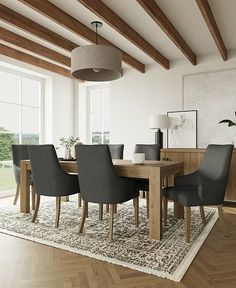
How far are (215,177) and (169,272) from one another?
1.20 meters

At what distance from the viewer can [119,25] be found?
12.0 ft

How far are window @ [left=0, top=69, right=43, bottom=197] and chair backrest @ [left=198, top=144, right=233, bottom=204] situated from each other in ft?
12.5

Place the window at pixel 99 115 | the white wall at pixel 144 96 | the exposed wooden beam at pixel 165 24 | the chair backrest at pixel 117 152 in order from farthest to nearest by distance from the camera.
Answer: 1. the window at pixel 99 115
2. the white wall at pixel 144 96
3. the chair backrest at pixel 117 152
4. the exposed wooden beam at pixel 165 24

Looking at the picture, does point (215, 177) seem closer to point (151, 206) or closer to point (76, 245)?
point (151, 206)

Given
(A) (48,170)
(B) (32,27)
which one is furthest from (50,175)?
(B) (32,27)

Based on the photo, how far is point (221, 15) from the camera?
11.7 ft

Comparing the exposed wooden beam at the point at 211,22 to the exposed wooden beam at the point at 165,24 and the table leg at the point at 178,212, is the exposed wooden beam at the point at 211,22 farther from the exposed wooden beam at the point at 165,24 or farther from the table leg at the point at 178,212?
the table leg at the point at 178,212

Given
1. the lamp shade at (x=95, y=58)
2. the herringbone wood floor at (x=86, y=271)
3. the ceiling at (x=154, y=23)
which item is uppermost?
the ceiling at (x=154, y=23)

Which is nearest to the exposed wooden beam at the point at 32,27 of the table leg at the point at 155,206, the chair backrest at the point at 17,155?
the chair backrest at the point at 17,155

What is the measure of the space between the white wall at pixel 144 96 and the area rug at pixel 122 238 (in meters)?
2.40

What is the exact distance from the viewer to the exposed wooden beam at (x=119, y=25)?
3090 millimetres

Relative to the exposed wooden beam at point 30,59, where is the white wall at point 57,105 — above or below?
below

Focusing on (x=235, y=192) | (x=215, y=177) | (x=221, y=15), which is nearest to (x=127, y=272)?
(x=215, y=177)

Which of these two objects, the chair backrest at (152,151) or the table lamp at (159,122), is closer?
the chair backrest at (152,151)
